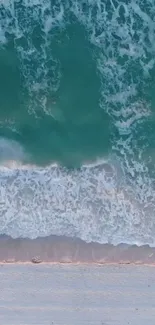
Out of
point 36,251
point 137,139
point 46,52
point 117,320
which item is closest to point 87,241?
point 36,251

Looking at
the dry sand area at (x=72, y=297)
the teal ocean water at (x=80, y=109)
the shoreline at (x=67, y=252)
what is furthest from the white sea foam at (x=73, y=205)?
the dry sand area at (x=72, y=297)

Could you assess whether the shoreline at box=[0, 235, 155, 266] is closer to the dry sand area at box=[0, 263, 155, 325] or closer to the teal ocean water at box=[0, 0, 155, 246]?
the dry sand area at box=[0, 263, 155, 325]

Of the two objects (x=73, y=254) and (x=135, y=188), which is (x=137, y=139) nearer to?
(x=135, y=188)

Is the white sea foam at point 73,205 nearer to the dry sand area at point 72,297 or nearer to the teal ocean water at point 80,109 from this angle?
the teal ocean water at point 80,109

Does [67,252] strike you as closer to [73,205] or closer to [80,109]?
[73,205]

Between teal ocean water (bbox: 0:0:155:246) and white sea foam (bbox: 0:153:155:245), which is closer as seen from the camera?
white sea foam (bbox: 0:153:155:245)

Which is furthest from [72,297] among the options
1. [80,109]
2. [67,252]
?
[80,109]

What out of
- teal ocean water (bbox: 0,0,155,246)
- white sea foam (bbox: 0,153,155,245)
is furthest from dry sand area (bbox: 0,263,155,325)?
teal ocean water (bbox: 0,0,155,246)
